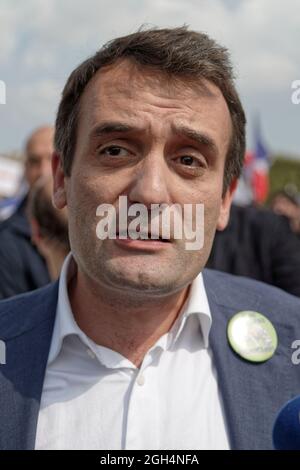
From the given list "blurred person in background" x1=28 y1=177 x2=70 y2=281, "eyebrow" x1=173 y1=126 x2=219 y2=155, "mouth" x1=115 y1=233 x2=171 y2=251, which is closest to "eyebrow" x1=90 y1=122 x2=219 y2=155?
"eyebrow" x1=173 y1=126 x2=219 y2=155

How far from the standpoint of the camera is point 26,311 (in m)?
2.05

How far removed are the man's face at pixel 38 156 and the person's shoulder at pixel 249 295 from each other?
2.77 m

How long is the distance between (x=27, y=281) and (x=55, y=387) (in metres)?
1.56

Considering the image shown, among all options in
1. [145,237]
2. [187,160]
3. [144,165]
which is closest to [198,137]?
[187,160]

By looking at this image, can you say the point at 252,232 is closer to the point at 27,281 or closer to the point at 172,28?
the point at 27,281

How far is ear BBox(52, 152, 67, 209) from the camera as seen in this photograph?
2117mm

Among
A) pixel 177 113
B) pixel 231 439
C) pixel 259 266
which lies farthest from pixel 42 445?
pixel 259 266

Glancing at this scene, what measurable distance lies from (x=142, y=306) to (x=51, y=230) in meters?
1.18

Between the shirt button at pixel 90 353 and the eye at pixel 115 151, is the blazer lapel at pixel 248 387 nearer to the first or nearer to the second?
the shirt button at pixel 90 353

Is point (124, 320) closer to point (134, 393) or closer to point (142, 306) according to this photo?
point (142, 306)

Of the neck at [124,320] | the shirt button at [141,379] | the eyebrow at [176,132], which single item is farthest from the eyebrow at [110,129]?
the shirt button at [141,379]

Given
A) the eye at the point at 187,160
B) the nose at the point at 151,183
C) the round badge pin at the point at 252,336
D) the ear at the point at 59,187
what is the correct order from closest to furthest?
the nose at the point at 151,183
the eye at the point at 187,160
the round badge pin at the point at 252,336
the ear at the point at 59,187

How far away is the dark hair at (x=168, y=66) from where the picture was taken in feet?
6.22

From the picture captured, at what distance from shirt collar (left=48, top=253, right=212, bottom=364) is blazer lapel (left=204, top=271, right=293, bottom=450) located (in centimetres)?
4
